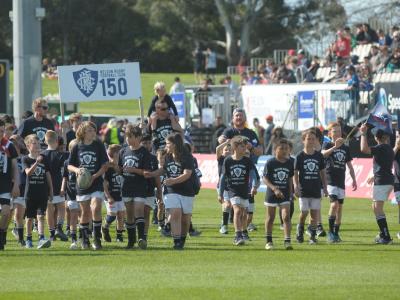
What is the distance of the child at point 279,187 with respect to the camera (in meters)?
17.7

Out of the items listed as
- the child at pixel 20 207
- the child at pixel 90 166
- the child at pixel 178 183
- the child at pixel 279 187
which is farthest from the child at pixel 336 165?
the child at pixel 20 207

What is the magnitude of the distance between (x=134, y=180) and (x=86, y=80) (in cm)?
393

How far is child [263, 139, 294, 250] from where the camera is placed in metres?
17.7

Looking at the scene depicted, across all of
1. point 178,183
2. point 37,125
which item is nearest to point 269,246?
point 178,183

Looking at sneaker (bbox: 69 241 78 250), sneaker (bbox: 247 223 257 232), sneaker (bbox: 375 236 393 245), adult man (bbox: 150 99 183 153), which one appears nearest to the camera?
sneaker (bbox: 69 241 78 250)

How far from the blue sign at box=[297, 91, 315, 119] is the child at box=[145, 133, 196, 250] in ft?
63.1

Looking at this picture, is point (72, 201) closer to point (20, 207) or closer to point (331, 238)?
point (20, 207)

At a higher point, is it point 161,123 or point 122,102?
point 161,123

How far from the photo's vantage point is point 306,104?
36.8 meters

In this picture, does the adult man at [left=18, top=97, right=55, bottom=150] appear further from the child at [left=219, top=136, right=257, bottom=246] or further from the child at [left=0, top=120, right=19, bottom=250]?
the child at [left=219, top=136, right=257, bottom=246]

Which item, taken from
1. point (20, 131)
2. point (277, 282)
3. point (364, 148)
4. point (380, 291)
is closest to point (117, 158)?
point (20, 131)

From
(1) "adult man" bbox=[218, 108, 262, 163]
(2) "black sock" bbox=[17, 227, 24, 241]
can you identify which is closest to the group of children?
(1) "adult man" bbox=[218, 108, 262, 163]

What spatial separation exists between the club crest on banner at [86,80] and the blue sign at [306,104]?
1623cm

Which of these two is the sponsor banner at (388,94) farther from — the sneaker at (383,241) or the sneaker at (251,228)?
the sneaker at (383,241)
